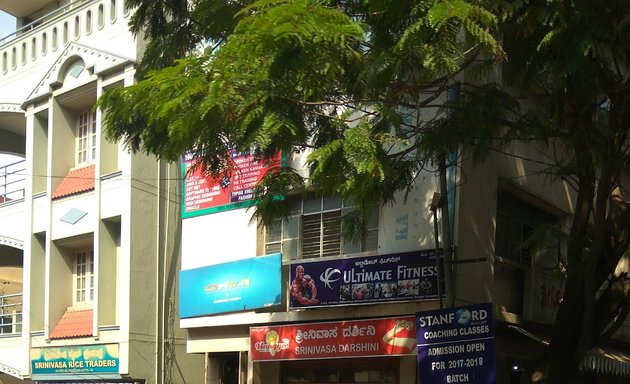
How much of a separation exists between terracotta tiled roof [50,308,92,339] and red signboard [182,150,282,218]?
318 cm

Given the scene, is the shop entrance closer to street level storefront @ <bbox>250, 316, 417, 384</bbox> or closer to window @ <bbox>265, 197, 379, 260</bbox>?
street level storefront @ <bbox>250, 316, 417, 384</bbox>

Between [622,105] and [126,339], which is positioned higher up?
[622,105]

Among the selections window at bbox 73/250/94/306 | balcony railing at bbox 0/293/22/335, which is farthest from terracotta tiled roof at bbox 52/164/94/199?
balcony railing at bbox 0/293/22/335

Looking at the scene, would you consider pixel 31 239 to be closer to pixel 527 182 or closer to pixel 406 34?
pixel 527 182

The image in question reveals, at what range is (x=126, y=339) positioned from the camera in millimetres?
15930

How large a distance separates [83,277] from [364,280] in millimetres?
7632

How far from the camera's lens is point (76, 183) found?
17.7m

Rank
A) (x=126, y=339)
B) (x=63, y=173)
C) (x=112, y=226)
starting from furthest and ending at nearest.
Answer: (x=63, y=173)
(x=112, y=226)
(x=126, y=339)

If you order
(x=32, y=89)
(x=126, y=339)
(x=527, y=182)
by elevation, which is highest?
(x=32, y=89)

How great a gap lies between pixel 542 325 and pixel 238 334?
4817 mm

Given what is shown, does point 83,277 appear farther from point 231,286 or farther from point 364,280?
point 364,280

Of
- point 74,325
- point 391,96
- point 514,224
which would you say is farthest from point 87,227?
point 391,96

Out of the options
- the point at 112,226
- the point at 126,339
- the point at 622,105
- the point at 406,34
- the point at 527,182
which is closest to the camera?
the point at 406,34

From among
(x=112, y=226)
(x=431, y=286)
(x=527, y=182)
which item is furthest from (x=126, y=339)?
(x=527, y=182)
